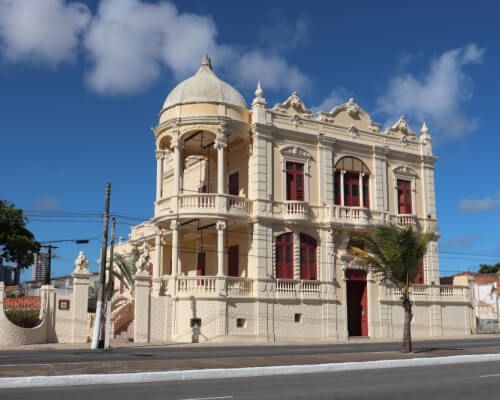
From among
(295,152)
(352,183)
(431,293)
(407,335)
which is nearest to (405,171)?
(352,183)

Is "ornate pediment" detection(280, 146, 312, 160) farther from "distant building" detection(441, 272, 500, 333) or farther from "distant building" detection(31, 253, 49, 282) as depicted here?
"distant building" detection(31, 253, 49, 282)

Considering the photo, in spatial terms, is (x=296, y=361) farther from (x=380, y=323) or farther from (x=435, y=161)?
(x=435, y=161)

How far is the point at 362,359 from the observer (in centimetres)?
1834

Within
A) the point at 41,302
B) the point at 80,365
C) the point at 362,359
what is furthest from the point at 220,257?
the point at 80,365

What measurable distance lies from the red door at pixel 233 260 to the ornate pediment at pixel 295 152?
18.6ft

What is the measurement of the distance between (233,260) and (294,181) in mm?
5366

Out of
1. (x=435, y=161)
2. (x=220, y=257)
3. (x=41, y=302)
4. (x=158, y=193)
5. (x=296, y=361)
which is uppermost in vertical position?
(x=435, y=161)

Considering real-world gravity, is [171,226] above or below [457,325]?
above

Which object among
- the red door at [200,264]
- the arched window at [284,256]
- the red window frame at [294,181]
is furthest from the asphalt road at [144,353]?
the red window frame at [294,181]

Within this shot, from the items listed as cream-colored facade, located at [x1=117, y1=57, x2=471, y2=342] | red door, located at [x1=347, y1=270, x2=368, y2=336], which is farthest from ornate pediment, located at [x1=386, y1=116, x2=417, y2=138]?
red door, located at [x1=347, y1=270, x2=368, y2=336]

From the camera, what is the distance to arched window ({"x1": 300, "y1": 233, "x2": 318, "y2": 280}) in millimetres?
33656

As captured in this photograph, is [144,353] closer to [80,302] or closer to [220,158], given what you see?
[80,302]

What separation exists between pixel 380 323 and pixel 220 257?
10.4m

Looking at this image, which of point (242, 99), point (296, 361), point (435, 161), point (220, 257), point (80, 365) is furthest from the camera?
point (435, 161)
